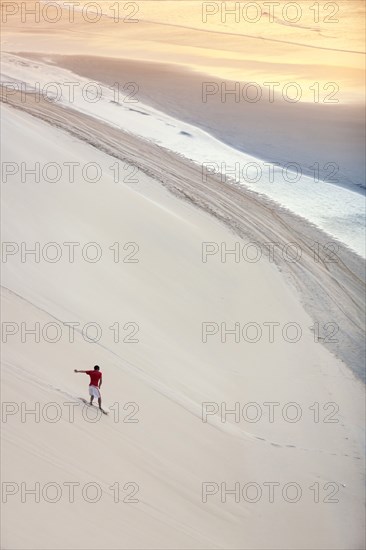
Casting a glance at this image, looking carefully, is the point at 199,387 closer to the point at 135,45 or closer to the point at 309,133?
the point at 309,133

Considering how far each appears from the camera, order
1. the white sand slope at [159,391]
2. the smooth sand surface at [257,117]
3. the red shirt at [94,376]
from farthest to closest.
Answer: the smooth sand surface at [257,117] → the red shirt at [94,376] → the white sand slope at [159,391]

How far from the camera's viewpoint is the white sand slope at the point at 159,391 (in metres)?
10.3

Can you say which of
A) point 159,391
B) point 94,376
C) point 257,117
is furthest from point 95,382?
point 257,117

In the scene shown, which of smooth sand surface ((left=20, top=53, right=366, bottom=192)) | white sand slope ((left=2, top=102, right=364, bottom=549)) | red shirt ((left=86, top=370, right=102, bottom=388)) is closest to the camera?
white sand slope ((left=2, top=102, right=364, bottom=549))

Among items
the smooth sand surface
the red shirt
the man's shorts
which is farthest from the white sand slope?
the smooth sand surface

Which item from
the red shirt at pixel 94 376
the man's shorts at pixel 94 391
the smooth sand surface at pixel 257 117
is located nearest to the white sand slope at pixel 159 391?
the man's shorts at pixel 94 391

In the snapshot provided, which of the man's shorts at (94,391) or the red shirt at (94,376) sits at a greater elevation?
the red shirt at (94,376)

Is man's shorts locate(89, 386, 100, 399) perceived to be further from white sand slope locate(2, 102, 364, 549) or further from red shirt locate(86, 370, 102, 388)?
white sand slope locate(2, 102, 364, 549)

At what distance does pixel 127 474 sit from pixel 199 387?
2770 mm

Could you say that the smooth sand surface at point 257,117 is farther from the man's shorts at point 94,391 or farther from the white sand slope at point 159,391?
the man's shorts at point 94,391

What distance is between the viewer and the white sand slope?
10.3m

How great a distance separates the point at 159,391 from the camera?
12.5m

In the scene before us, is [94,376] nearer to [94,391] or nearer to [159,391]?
[94,391]

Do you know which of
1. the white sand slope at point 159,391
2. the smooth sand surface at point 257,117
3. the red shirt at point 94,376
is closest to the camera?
the white sand slope at point 159,391
